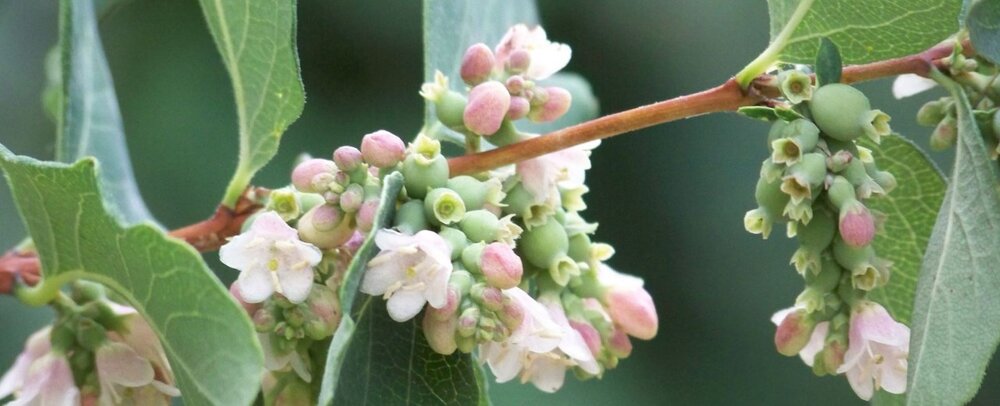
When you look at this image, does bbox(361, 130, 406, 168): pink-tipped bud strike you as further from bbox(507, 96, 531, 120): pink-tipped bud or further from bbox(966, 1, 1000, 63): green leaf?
bbox(966, 1, 1000, 63): green leaf

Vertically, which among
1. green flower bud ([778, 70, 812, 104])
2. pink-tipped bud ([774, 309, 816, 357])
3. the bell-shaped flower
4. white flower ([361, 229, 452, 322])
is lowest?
the bell-shaped flower

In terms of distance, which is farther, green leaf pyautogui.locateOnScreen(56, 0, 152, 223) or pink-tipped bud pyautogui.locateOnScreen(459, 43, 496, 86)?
green leaf pyautogui.locateOnScreen(56, 0, 152, 223)

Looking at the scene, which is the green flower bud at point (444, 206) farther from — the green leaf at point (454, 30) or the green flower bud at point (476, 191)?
the green leaf at point (454, 30)

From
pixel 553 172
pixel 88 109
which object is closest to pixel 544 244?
pixel 553 172

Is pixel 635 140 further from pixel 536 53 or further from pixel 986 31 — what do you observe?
pixel 986 31

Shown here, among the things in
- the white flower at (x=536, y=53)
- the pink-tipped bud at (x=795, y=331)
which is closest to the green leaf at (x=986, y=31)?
the pink-tipped bud at (x=795, y=331)

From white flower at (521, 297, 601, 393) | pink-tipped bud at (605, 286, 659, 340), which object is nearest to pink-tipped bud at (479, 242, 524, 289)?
white flower at (521, 297, 601, 393)
